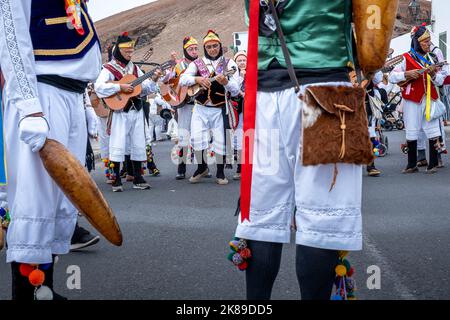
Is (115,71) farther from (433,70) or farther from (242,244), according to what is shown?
(242,244)

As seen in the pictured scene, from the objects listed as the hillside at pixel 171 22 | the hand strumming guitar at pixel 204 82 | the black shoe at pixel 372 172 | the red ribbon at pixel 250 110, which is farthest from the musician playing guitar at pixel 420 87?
the hillside at pixel 171 22

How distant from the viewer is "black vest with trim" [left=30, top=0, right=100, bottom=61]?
9.62 ft

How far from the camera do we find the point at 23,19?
2820 mm

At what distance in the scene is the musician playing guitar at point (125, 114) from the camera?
28.1 ft

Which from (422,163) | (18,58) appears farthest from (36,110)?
(422,163)

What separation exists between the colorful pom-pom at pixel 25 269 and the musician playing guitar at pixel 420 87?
24.8ft

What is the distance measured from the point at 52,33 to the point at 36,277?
44.8 inches

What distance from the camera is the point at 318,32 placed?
7.97ft

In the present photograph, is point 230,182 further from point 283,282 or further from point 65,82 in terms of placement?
point 65,82

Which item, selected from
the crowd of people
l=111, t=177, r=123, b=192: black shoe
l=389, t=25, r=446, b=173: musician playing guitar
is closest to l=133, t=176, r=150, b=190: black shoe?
l=111, t=177, r=123, b=192: black shoe

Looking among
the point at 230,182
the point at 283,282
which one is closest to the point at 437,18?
the point at 230,182

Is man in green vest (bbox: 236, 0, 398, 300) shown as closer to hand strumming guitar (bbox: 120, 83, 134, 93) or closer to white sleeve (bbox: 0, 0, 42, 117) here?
white sleeve (bbox: 0, 0, 42, 117)

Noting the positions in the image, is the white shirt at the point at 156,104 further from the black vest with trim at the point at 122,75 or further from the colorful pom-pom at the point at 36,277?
the colorful pom-pom at the point at 36,277
